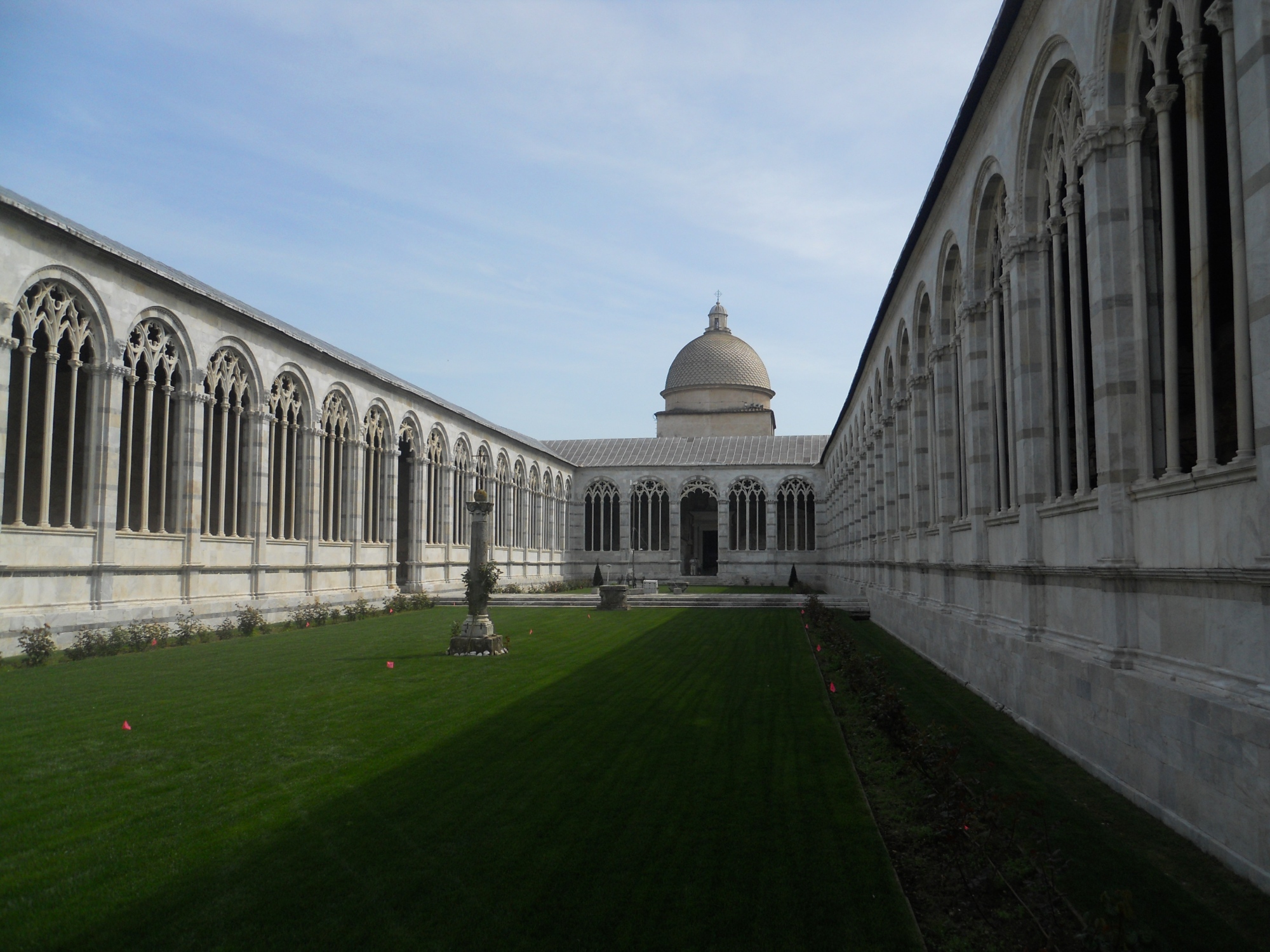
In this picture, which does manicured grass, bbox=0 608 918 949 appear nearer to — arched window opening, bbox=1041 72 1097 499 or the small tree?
the small tree

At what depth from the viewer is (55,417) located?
21.2 m

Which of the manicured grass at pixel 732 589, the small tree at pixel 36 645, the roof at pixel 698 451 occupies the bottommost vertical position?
the manicured grass at pixel 732 589

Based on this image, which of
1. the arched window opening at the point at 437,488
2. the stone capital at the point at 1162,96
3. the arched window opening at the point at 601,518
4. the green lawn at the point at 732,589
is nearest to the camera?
the stone capital at the point at 1162,96

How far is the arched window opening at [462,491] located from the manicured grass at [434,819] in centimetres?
2622

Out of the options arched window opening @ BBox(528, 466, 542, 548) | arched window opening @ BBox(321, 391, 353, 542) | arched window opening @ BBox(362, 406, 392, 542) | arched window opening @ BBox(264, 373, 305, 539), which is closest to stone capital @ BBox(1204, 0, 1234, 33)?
arched window opening @ BBox(264, 373, 305, 539)

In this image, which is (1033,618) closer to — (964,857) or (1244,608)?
(1244,608)

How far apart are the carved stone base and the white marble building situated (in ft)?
26.7

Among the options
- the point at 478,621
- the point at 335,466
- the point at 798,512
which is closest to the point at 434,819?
the point at 478,621

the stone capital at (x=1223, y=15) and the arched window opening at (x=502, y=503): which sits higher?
the stone capital at (x=1223, y=15)

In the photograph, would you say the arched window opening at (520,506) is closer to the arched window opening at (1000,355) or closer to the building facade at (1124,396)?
the building facade at (1124,396)

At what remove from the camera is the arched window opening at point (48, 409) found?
58.2ft

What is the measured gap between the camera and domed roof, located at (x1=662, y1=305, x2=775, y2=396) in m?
66.9

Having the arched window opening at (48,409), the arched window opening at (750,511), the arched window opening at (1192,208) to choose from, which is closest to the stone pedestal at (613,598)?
the arched window opening at (48,409)

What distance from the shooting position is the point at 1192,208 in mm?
6934
